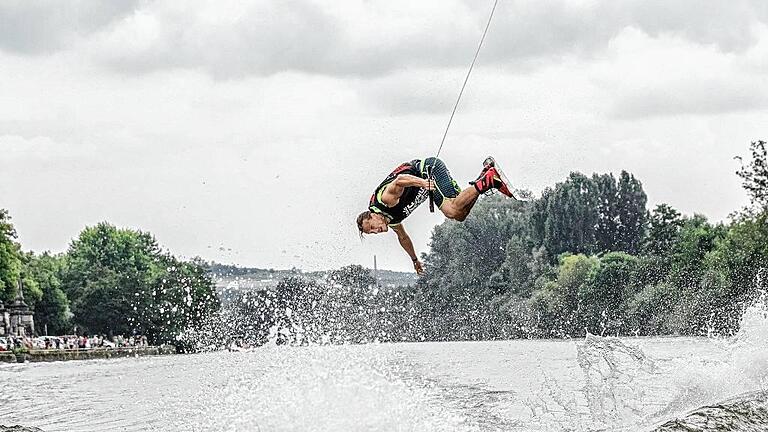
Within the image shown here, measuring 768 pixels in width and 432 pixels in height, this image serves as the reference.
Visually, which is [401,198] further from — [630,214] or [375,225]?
[630,214]

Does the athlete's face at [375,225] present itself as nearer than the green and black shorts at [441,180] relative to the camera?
No

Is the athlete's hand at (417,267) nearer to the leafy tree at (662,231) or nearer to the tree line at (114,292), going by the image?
the tree line at (114,292)

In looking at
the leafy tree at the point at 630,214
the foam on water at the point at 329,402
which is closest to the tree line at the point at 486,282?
the leafy tree at the point at 630,214

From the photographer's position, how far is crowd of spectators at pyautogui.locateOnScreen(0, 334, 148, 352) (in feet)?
→ 247

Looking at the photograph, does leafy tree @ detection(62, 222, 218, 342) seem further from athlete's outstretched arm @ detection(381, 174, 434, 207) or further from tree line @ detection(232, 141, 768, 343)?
athlete's outstretched arm @ detection(381, 174, 434, 207)

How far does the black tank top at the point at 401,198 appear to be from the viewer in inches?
555

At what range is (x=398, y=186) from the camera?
45.5 feet

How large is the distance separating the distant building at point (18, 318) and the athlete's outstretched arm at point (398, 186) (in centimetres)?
8208

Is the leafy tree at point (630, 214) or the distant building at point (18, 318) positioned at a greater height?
the leafy tree at point (630, 214)

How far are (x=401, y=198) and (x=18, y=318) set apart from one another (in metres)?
86.3

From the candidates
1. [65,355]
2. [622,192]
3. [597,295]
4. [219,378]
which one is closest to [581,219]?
[622,192]

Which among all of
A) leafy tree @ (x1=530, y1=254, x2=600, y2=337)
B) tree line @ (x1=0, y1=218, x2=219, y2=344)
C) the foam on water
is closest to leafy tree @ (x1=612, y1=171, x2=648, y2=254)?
leafy tree @ (x1=530, y1=254, x2=600, y2=337)

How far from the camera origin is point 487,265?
11869 centimetres

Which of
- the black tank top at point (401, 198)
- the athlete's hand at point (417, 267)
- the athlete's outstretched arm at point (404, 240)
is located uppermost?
the black tank top at point (401, 198)
